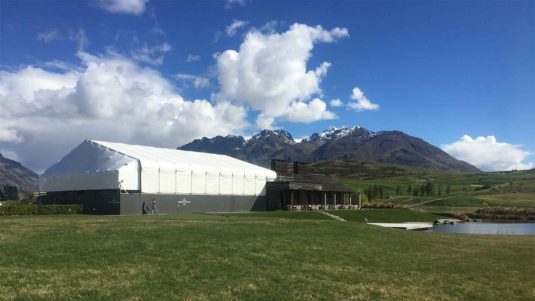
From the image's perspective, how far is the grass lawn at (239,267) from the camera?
1203 centimetres

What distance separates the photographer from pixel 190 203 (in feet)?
184

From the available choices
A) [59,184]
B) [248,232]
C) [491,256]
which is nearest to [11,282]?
[248,232]

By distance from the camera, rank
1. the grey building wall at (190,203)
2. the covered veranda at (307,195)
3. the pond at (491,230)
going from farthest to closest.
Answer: the covered veranda at (307,195) → the pond at (491,230) → the grey building wall at (190,203)

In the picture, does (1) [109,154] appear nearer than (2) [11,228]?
No

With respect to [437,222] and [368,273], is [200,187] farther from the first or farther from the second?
[368,273]

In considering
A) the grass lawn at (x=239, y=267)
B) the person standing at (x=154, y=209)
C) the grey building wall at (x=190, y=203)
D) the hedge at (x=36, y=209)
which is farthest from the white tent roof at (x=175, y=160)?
the grass lawn at (x=239, y=267)

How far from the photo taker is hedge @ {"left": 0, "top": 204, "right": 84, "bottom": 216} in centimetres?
4059

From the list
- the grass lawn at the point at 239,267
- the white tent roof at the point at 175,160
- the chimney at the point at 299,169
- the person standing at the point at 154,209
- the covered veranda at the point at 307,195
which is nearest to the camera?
the grass lawn at the point at 239,267

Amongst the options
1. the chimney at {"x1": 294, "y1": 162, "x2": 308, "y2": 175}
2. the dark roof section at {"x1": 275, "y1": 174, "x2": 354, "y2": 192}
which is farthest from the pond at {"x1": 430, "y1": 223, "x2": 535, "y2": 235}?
the chimney at {"x1": 294, "y1": 162, "x2": 308, "y2": 175}

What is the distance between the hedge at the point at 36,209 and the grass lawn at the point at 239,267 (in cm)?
2173

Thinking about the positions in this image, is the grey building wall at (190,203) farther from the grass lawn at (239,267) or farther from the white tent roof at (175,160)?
the grass lawn at (239,267)

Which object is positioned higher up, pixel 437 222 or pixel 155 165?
pixel 155 165

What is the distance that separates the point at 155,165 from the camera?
5253 centimetres

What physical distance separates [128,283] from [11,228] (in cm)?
1163
